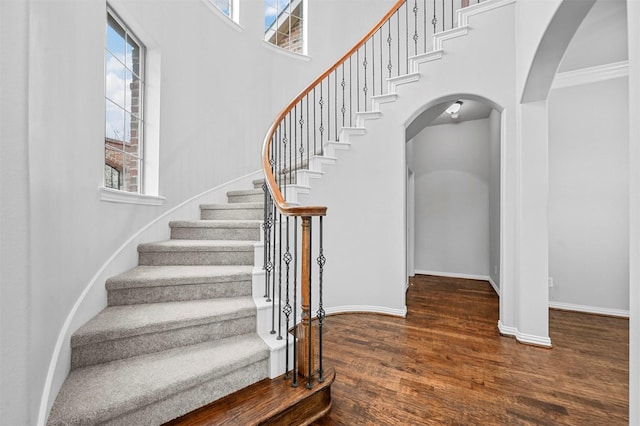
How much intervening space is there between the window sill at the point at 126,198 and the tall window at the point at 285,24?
10.4 ft

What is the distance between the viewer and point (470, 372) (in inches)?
83.4

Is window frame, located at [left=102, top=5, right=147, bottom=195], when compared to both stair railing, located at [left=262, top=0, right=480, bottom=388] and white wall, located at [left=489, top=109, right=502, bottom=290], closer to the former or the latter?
stair railing, located at [left=262, top=0, right=480, bottom=388]

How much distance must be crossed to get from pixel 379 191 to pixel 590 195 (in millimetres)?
2662

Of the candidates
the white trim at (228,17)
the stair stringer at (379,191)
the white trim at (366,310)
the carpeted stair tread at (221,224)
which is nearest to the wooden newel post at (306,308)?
the carpeted stair tread at (221,224)

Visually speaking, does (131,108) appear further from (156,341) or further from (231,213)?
(156,341)

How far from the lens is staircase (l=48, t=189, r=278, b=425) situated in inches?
50.8

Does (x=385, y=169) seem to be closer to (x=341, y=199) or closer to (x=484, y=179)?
(x=341, y=199)

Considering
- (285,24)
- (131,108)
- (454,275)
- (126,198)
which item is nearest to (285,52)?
(285,24)

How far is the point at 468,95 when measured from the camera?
122 inches

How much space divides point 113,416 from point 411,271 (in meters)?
5.27

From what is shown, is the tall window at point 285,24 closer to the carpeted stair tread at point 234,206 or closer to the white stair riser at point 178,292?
the carpeted stair tread at point 234,206

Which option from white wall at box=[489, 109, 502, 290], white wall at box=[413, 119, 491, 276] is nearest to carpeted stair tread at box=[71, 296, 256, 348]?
white wall at box=[489, 109, 502, 290]

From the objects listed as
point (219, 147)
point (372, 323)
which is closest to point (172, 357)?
point (372, 323)

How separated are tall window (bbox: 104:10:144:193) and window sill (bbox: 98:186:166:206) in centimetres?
23
